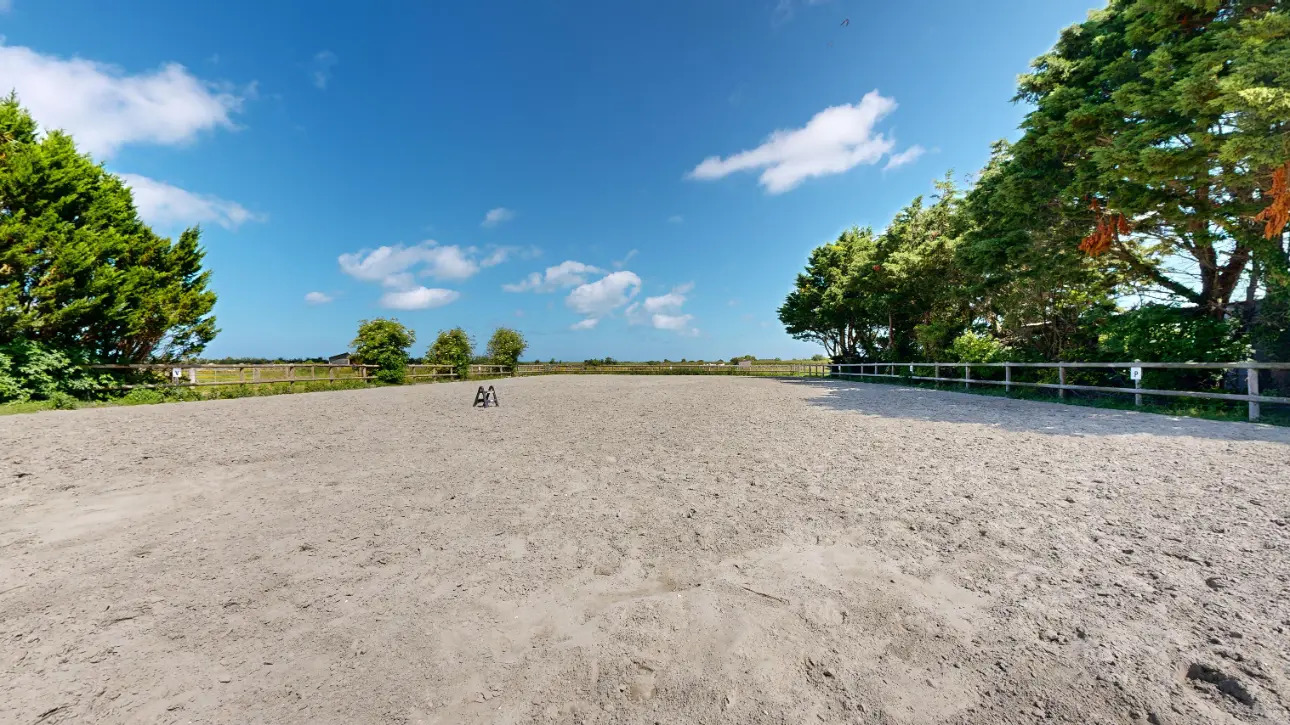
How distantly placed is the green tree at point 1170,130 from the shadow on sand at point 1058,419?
362 cm

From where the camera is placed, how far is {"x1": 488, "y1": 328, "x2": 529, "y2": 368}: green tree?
40156mm

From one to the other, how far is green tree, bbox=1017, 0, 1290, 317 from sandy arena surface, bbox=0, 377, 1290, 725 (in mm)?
6098

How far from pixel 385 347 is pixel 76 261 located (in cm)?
1358

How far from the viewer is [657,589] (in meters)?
2.54

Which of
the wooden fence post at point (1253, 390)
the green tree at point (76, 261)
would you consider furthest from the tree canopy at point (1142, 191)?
the green tree at point (76, 261)

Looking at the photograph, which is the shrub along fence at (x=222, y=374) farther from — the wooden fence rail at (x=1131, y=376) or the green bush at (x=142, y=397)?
the wooden fence rail at (x=1131, y=376)

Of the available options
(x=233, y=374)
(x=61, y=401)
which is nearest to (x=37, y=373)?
(x=61, y=401)

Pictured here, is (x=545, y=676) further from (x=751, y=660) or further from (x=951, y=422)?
(x=951, y=422)

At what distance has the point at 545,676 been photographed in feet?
6.18

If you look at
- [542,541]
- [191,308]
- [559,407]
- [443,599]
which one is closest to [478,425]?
[559,407]

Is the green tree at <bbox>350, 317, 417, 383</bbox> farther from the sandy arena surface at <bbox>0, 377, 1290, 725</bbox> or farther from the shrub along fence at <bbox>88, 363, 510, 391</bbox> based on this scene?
the sandy arena surface at <bbox>0, 377, 1290, 725</bbox>

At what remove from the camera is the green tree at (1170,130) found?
7.03m

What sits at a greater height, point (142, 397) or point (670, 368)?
point (670, 368)

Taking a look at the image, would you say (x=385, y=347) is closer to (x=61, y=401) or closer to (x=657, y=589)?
(x=61, y=401)
